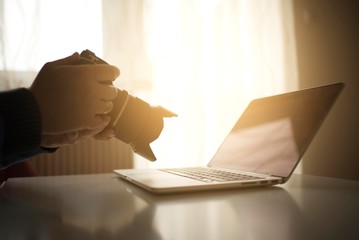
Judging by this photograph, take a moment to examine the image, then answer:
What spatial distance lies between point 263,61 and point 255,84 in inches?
5.1

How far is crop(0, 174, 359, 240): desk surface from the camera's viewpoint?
264 millimetres

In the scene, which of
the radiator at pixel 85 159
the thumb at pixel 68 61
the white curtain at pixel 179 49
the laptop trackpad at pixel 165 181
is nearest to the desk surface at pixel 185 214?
the laptop trackpad at pixel 165 181

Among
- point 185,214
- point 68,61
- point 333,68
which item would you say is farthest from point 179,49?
point 185,214

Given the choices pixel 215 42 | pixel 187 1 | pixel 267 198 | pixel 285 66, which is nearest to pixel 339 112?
pixel 285 66

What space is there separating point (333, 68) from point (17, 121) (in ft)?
5.64

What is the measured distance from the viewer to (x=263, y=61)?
1.60 m

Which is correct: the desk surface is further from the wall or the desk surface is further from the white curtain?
the wall

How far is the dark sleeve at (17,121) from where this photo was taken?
44 cm

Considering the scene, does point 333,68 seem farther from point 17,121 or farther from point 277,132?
point 17,121

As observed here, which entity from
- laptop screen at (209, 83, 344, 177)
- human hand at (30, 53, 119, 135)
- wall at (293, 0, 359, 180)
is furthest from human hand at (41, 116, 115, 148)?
wall at (293, 0, 359, 180)

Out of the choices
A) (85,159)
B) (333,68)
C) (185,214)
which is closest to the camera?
(185,214)

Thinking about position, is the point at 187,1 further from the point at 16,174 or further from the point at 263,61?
the point at 16,174

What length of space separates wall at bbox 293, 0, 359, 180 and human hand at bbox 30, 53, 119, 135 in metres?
1.41

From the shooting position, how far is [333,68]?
174 centimetres
